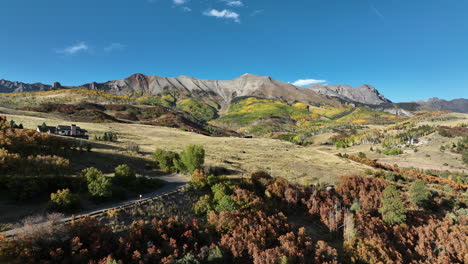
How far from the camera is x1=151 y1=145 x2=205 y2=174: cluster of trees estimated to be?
42.5m

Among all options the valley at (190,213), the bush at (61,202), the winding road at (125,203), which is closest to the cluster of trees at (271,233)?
the valley at (190,213)

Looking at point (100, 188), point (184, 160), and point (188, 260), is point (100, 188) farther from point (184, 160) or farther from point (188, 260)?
point (184, 160)

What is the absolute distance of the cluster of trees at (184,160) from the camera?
4247 cm

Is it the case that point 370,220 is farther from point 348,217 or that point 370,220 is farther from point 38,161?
point 38,161

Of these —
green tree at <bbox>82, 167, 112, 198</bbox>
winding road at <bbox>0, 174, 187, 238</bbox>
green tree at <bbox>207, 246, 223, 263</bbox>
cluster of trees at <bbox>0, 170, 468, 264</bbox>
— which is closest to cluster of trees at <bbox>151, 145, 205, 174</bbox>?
winding road at <bbox>0, 174, 187, 238</bbox>

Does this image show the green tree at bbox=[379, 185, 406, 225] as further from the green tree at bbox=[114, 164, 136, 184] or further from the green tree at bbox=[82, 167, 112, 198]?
the green tree at bbox=[82, 167, 112, 198]

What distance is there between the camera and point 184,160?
43.6 m

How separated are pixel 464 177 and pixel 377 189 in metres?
45.6

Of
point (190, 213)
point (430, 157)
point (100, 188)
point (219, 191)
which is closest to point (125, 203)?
point (100, 188)

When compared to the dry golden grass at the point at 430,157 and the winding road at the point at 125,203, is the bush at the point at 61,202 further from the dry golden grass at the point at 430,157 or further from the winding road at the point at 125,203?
the dry golden grass at the point at 430,157

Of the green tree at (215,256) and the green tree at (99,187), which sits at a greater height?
the green tree at (99,187)

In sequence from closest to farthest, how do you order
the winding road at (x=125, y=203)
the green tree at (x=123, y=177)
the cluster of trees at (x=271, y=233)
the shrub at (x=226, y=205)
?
the winding road at (x=125, y=203), the cluster of trees at (x=271, y=233), the shrub at (x=226, y=205), the green tree at (x=123, y=177)

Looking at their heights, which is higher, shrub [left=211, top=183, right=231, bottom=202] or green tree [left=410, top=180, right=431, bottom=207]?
shrub [left=211, top=183, right=231, bottom=202]

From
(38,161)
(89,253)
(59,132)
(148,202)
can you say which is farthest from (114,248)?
(59,132)
